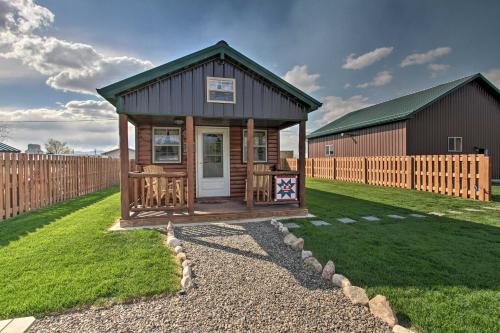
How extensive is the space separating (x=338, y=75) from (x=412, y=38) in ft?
14.5

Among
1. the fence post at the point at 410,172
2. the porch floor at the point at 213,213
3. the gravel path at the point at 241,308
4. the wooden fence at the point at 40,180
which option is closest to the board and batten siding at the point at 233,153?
the porch floor at the point at 213,213

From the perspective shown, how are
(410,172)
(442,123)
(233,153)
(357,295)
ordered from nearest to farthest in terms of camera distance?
1. (357,295)
2. (233,153)
3. (410,172)
4. (442,123)

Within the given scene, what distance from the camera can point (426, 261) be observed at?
3.50 meters

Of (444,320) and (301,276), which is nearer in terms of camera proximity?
(444,320)

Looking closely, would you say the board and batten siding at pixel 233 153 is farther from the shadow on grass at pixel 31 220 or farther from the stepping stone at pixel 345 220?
the stepping stone at pixel 345 220

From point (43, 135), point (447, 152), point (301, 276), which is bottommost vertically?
point (301, 276)

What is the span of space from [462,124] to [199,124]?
16.5 meters

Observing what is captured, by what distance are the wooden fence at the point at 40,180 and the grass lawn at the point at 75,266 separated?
1.26m

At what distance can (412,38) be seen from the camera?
487 inches

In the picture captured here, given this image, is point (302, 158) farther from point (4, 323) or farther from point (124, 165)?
point (4, 323)

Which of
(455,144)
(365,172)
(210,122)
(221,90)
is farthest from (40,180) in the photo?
(455,144)

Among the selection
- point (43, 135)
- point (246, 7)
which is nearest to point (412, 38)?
point (246, 7)

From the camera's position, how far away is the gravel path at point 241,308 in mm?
2201

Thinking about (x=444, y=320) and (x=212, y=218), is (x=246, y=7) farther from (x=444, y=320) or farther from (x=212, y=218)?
(x=444, y=320)
